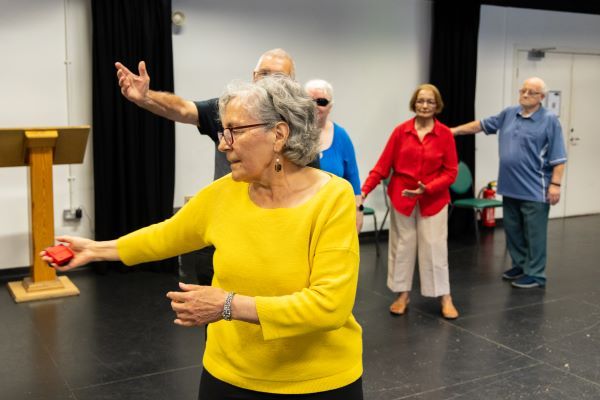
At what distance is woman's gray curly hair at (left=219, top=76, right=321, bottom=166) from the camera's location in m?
1.60

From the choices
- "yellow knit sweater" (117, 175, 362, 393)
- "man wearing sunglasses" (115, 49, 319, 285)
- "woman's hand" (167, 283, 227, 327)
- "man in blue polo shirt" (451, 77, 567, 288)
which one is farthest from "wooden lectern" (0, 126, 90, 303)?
"woman's hand" (167, 283, 227, 327)

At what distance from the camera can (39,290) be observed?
4922 millimetres

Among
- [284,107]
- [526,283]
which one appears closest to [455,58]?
[526,283]

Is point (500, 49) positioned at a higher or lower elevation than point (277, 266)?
higher

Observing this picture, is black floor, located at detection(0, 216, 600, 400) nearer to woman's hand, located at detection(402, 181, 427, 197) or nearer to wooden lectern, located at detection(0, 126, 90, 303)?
wooden lectern, located at detection(0, 126, 90, 303)

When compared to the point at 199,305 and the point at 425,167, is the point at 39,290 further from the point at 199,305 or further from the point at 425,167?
the point at 199,305

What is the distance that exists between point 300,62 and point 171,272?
2.41 metres

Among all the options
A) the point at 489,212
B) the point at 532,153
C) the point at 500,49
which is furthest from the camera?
the point at 500,49

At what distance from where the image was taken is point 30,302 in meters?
4.75

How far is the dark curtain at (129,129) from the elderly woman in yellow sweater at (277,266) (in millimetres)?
4056

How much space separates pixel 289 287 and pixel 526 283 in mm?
4118

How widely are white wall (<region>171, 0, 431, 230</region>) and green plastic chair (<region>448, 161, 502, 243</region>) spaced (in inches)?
31.2

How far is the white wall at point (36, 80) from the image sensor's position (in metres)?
5.29

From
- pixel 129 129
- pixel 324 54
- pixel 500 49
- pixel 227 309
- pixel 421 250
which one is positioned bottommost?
pixel 421 250
